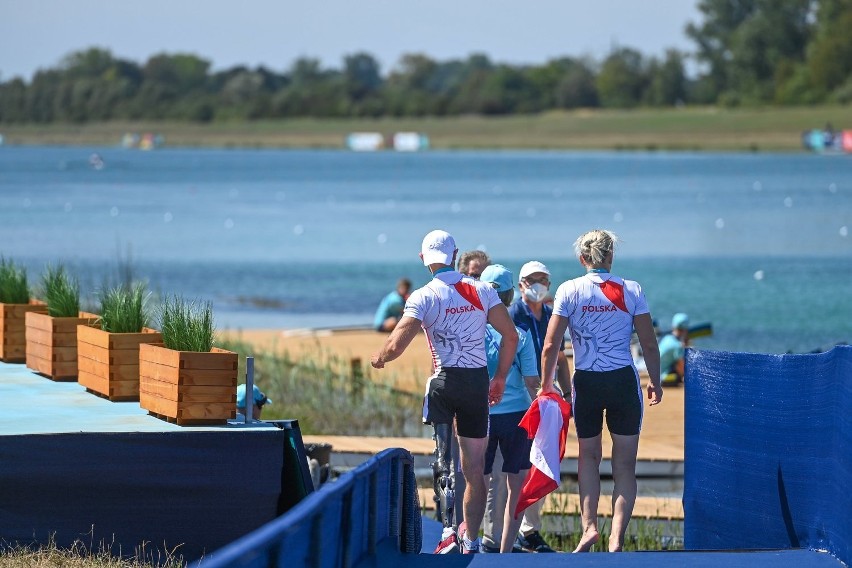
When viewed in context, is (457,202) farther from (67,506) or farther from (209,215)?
(67,506)

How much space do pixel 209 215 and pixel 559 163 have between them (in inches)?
3207

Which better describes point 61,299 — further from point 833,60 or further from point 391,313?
point 833,60

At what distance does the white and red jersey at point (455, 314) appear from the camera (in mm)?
7809

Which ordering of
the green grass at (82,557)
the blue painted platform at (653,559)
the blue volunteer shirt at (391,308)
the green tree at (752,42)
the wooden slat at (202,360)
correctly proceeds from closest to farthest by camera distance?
1. the blue painted platform at (653,559)
2. the green grass at (82,557)
3. the wooden slat at (202,360)
4. the blue volunteer shirt at (391,308)
5. the green tree at (752,42)

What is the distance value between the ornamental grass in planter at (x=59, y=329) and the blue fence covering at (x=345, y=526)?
3273 mm

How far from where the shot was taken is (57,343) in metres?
9.93

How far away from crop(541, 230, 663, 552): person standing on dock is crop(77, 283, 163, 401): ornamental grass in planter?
2.49m

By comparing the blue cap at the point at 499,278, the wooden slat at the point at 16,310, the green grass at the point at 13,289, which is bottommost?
the wooden slat at the point at 16,310

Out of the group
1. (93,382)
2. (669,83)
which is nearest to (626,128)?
(669,83)

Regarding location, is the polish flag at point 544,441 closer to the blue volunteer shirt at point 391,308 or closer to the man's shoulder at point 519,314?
the man's shoulder at point 519,314

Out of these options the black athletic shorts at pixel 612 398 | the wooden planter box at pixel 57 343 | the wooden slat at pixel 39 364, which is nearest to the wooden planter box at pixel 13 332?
the wooden slat at pixel 39 364

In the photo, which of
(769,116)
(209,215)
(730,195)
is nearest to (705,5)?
(769,116)

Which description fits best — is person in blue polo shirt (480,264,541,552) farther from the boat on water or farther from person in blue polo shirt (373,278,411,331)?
the boat on water

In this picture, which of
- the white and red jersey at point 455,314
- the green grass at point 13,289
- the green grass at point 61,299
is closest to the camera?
the white and red jersey at point 455,314
